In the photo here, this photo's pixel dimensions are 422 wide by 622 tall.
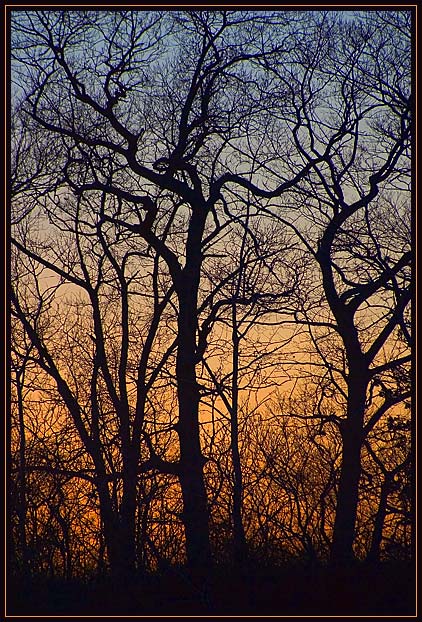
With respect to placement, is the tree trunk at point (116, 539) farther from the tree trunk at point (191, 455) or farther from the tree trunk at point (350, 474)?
the tree trunk at point (350, 474)

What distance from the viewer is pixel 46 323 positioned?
64.2ft

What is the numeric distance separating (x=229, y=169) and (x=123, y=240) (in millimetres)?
2622

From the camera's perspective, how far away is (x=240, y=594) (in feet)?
51.6

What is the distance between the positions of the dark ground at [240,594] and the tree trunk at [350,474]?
21.7 inches

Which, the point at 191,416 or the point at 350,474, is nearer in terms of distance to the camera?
the point at 191,416

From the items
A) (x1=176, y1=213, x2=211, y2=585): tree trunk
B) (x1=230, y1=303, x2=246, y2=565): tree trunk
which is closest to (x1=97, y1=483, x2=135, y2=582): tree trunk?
(x1=176, y1=213, x2=211, y2=585): tree trunk

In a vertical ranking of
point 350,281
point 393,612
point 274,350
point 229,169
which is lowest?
point 393,612

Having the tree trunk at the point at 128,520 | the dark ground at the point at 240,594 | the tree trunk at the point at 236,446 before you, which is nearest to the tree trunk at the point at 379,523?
the dark ground at the point at 240,594

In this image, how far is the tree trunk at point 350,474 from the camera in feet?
56.1

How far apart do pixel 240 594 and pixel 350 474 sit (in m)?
3.33

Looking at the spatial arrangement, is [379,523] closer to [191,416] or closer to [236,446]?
[236,446]

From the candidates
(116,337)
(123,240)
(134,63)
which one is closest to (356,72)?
(134,63)

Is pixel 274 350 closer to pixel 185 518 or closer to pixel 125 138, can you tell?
pixel 185 518

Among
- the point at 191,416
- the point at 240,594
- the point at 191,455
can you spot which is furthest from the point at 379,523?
the point at 191,416
